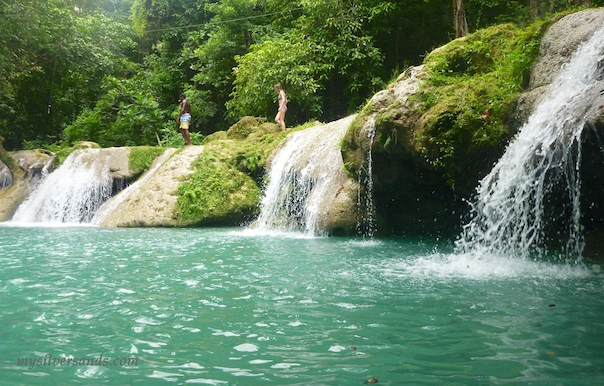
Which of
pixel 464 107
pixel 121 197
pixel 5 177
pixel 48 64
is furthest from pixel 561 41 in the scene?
pixel 48 64

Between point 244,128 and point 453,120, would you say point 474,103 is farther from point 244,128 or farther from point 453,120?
point 244,128

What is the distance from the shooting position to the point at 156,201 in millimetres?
13484

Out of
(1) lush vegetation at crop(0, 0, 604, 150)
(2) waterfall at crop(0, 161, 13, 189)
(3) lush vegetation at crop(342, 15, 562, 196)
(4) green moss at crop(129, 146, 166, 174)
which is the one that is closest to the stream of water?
(3) lush vegetation at crop(342, 15, 562, 196)

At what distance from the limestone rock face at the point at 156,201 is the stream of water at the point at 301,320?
236 inches

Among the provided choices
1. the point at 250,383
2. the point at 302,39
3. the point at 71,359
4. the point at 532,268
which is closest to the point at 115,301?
the point at 71,359

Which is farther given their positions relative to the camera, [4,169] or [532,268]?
[4,169]

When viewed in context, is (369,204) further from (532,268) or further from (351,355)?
(351,355)

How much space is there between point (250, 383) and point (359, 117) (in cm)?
A: 785

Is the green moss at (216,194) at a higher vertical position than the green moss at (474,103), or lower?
lower

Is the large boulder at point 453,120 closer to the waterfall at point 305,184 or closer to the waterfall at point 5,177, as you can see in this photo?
the waterfall at point 305,184

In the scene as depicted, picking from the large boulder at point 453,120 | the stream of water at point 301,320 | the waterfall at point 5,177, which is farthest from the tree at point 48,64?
the large boulder at point 453,120

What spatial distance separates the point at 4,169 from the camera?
18.2 meters

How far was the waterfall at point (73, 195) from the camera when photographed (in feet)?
50.7

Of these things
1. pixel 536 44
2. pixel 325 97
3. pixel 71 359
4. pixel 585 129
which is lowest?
pixel 71 359
